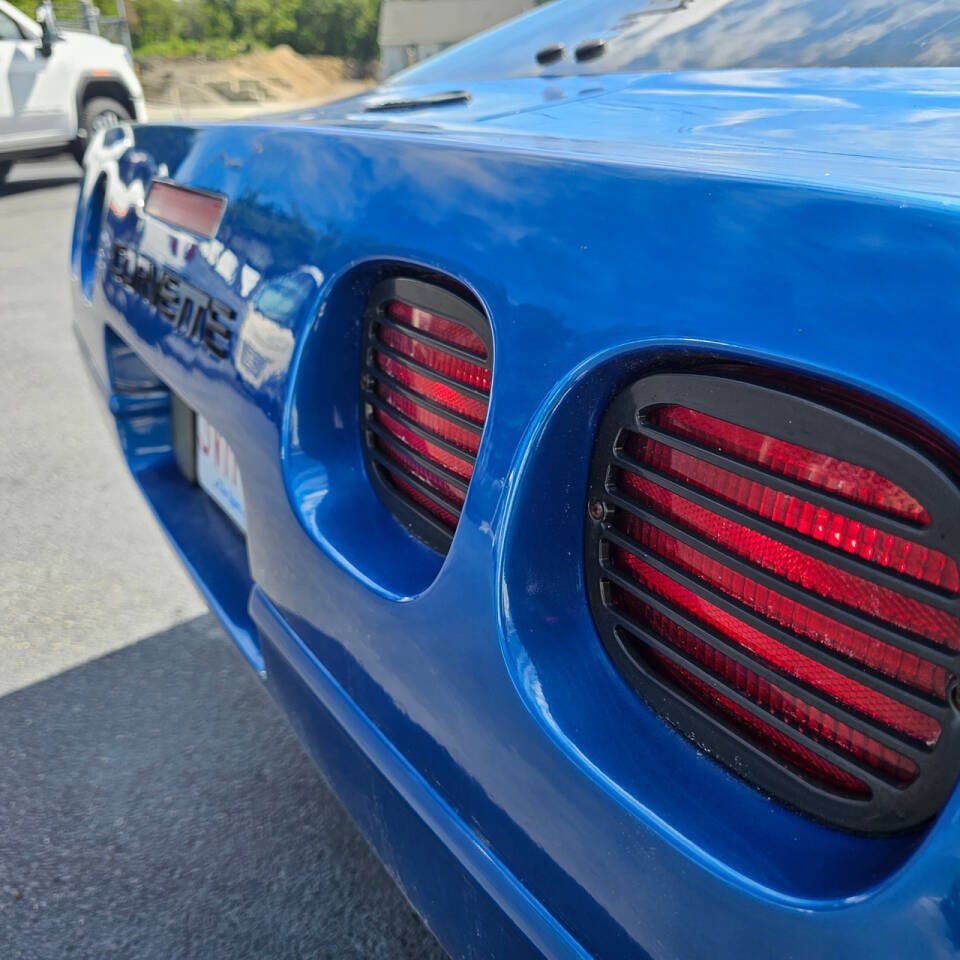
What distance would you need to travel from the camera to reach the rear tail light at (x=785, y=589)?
0.68m

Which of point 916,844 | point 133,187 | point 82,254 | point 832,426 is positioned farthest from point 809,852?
point 82,254

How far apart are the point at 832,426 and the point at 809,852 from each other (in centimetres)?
34

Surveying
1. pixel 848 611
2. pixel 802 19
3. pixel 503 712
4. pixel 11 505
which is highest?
pixel 802 19

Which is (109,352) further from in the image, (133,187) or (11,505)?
(11,505)

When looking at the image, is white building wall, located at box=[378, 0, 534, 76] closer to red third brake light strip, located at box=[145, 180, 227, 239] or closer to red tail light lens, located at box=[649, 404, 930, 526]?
red third brake light strip, located at box=[145, 180, 227, 239]

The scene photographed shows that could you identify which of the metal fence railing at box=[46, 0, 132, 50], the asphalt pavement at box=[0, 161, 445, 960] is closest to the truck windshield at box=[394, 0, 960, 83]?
the asphalt pavement at box=[0, 161, 445, 960]

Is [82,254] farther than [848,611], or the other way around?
[82,254]

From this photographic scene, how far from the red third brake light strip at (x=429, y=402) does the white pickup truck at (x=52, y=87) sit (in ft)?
28.5

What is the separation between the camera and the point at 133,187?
6.16 ft

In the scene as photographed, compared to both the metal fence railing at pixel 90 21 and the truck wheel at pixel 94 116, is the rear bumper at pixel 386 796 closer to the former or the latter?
the truck wheel at pixel 94 116

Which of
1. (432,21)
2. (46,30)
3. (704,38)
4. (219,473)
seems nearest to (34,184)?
(46,30)

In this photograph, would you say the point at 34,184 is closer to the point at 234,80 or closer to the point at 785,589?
the point at 785,589

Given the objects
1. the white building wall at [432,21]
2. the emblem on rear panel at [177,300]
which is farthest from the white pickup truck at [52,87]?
the white building wall at [432,21]

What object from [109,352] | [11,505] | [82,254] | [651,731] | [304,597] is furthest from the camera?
[11,505]
